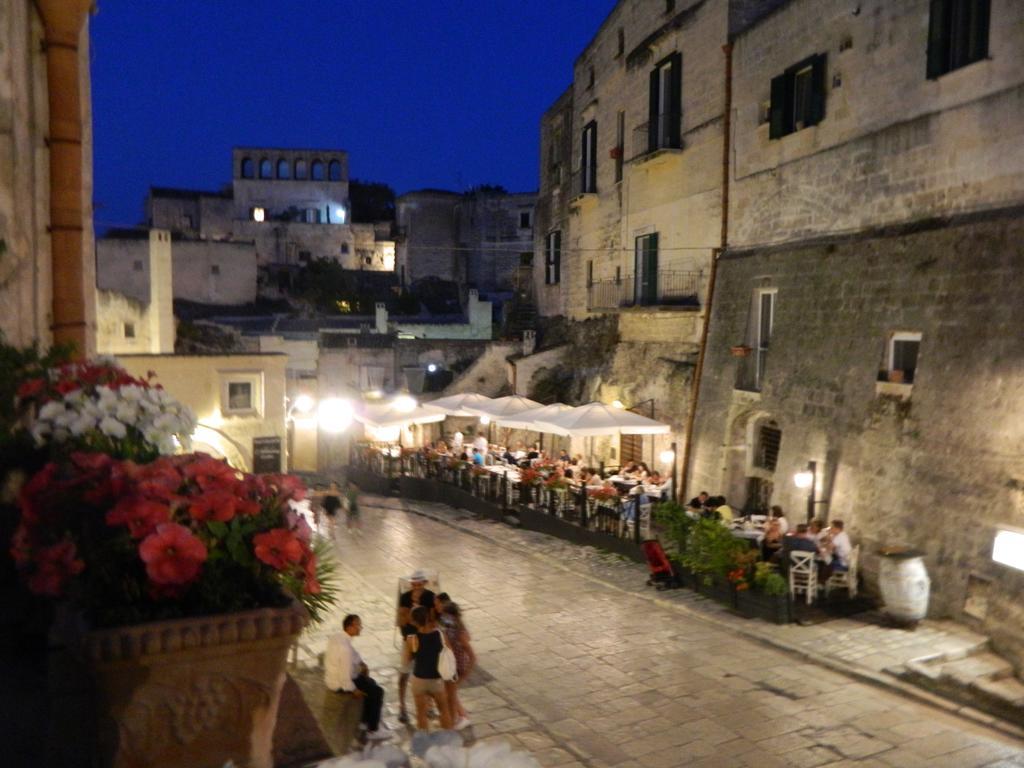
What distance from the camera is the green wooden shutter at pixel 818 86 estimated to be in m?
15.1

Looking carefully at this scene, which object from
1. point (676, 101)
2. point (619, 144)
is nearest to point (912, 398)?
point (676, 101)

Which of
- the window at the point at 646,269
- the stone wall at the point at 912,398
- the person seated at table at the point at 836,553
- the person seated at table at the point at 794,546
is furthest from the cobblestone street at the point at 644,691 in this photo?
the window at the point at 646,269

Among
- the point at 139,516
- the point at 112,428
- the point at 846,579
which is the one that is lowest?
the point at 846,579

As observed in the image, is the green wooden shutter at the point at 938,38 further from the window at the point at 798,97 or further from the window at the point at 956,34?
the window at the point at 798,97

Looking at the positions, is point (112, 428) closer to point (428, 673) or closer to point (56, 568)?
point (56, 568)

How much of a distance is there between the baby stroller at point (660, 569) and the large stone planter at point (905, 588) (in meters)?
3.37

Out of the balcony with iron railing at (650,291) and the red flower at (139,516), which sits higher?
the balcony with iron railing at (650,291)

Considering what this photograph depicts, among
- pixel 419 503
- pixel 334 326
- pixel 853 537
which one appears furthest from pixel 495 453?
pixel 334 326

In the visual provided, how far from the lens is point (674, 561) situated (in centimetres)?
1345

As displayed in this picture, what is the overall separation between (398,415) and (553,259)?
32.0 feet

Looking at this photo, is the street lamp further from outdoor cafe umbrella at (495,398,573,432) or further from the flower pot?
outdoor cafe umbrella at (495,398,573,432)

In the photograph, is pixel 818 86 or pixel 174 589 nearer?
pixel 174 589

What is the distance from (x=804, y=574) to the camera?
1167cm

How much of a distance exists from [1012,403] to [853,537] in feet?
→ 11.3
